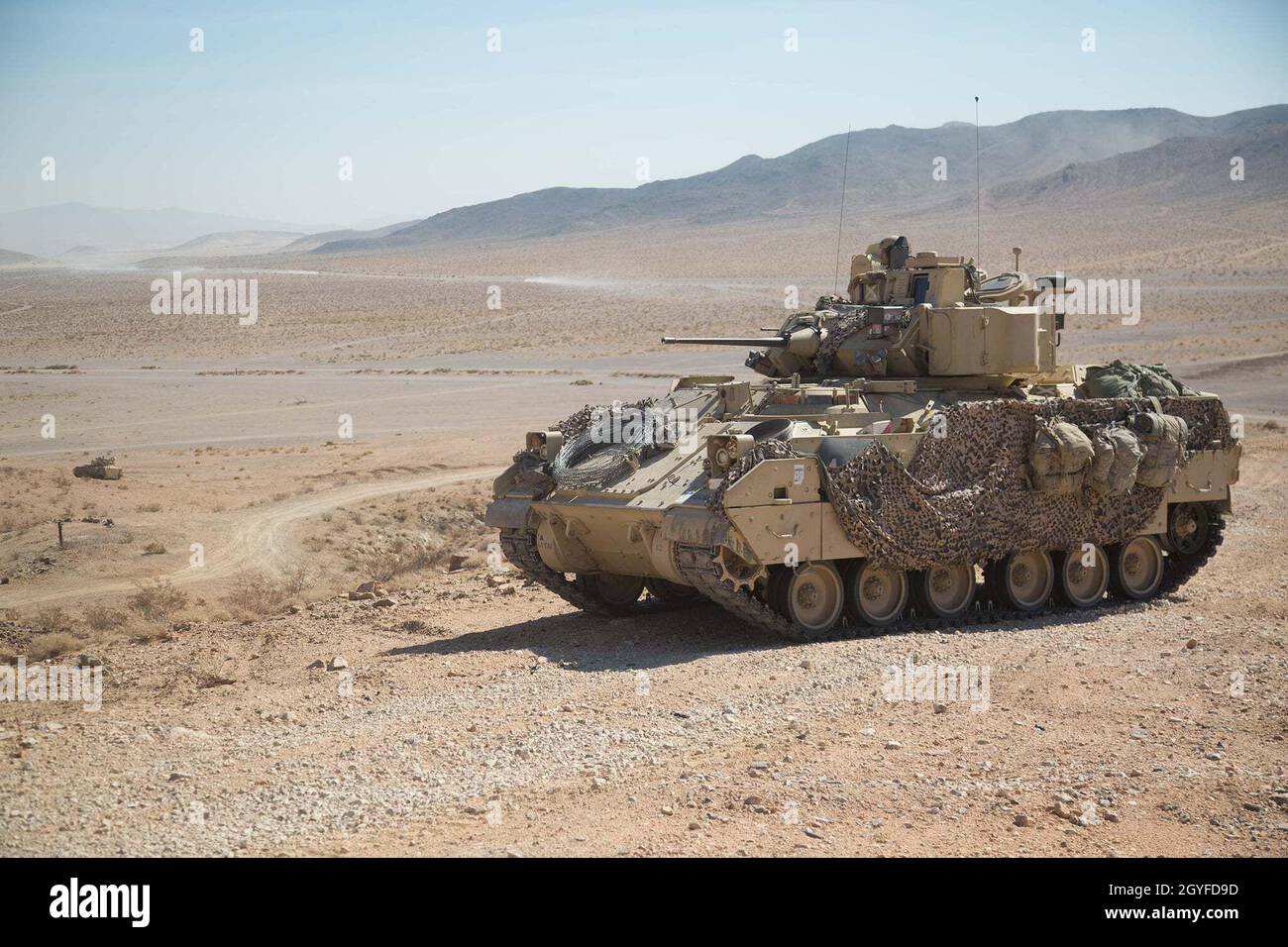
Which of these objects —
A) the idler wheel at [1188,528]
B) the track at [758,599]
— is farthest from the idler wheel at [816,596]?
the idler wheel at [1188,528]

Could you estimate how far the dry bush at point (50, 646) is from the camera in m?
14.2

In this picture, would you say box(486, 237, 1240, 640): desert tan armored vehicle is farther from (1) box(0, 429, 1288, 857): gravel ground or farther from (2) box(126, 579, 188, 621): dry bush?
(2) box(126, 579, 188, 621): dry bush

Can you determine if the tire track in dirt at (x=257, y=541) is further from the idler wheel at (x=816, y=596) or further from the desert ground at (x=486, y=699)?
the idler wheel at (x=816, y=596)

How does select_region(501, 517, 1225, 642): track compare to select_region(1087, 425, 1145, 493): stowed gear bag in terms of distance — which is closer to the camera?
select_region(501, 517, 1225, 642): track

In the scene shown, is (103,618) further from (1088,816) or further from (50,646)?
(1088,816)

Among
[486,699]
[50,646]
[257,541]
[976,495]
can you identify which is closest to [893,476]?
[976,495]

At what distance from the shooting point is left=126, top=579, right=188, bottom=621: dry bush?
16500 mm

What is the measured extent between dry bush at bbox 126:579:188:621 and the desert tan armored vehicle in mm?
4009

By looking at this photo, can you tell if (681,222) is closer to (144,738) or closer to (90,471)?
(90,471)

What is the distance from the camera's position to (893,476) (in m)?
14.4

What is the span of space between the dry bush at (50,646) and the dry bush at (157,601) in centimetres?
181

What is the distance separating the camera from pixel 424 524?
22.8 m

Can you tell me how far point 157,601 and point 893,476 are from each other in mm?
8331

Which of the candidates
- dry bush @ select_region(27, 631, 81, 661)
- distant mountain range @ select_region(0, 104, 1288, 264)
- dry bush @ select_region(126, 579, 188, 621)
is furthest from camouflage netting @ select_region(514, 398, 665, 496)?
distant mountain range @ select_region(0, 104, 1288, 264)
